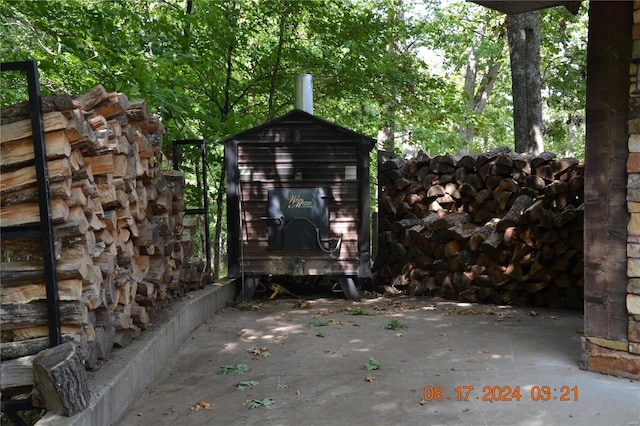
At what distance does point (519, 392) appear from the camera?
402 cm

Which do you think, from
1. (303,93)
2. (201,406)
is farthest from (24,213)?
(303,93)

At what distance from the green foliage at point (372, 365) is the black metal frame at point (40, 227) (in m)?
2.33

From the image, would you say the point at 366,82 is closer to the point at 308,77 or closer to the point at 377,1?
the point at 308,77

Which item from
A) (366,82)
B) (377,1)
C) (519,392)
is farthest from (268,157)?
(377,1)

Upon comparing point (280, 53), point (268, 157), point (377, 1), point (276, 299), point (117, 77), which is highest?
point (377, 1)

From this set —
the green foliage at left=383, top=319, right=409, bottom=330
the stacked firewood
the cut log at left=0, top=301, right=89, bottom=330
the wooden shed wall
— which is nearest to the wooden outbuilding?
the wooden shed wall

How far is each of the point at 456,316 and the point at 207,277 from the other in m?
3.21

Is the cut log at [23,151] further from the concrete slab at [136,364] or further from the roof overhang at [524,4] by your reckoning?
the roof overhang at [524,4]

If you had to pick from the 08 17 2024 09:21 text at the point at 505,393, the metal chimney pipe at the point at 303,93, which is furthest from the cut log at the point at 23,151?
the metal chimney pipe at the point at 303,93

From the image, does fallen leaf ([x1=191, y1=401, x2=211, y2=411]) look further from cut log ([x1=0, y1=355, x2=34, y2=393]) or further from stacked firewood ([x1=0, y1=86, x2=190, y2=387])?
cut log ([x1=0, y1=355, x2=34, y2=393])

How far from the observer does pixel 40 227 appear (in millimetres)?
3350

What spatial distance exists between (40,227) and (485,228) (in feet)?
18.7

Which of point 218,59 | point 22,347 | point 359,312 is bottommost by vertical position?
point 359,312

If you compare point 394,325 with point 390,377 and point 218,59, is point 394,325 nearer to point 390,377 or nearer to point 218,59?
point 390,377
